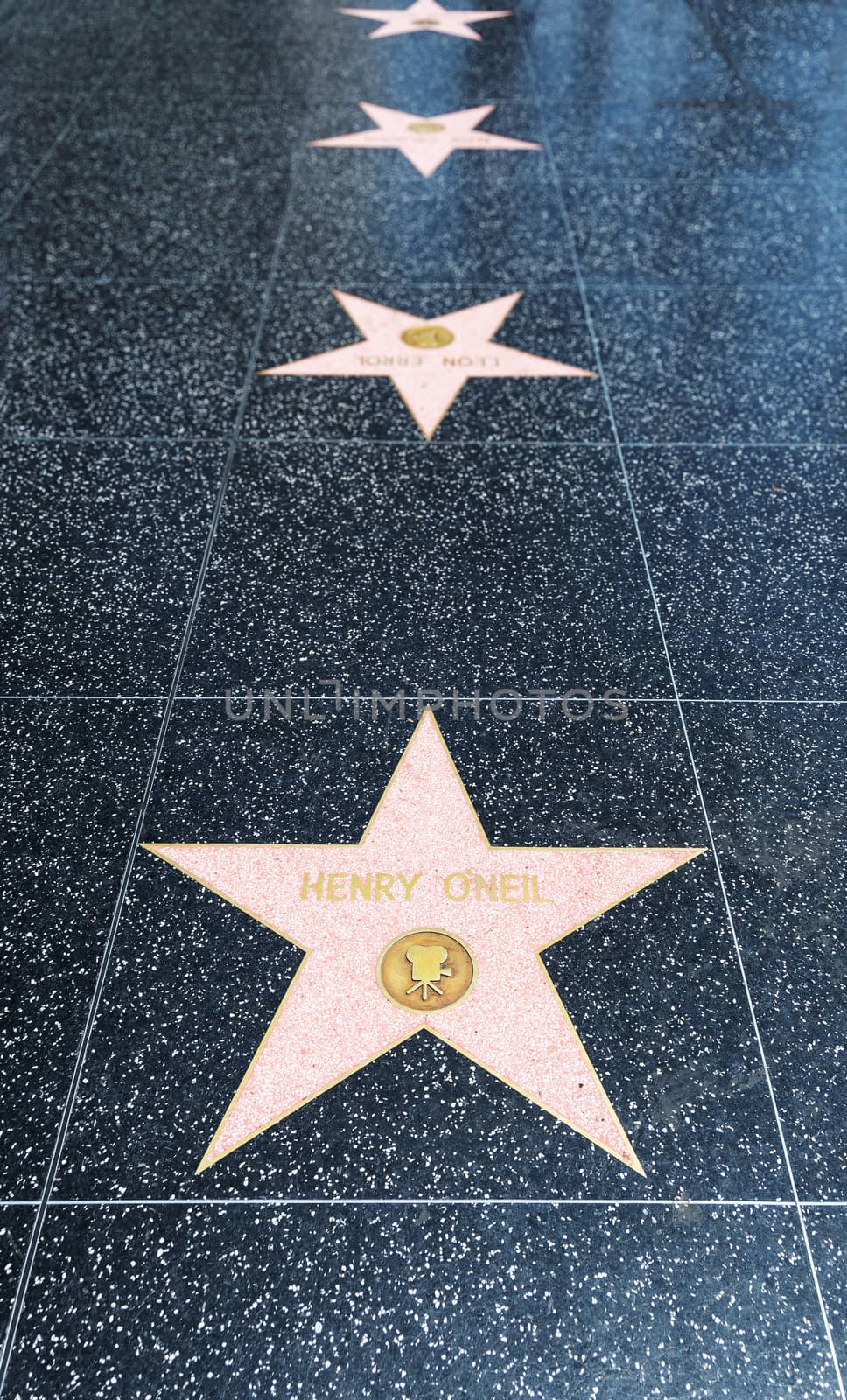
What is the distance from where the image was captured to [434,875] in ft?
4.13

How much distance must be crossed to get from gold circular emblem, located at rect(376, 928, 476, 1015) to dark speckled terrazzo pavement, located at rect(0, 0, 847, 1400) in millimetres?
59

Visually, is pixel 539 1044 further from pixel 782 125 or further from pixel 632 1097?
pixel 782 125

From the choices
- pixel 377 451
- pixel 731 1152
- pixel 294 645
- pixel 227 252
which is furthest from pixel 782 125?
pixel 731 1152

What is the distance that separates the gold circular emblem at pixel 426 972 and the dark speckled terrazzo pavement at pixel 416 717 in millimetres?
59

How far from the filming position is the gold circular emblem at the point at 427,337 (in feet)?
7.15

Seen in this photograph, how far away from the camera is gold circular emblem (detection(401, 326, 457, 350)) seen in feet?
7.15

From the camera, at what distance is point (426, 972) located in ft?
3.84

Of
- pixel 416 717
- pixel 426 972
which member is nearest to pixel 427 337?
pixel 416 717

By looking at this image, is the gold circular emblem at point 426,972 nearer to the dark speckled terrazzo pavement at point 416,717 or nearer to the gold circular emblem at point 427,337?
the dark speckled terrazzo pavement at point 416,717

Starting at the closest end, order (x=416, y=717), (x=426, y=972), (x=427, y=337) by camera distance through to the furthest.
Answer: (x=426, y=972) → (x=416, y=717) → (x=427, y=337)

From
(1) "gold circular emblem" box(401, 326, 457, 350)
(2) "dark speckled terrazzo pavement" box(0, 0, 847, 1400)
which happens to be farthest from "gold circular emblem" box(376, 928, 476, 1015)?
(1) "gold circular emblem" box(401, 326, 457, 350)

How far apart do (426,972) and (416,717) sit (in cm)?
39

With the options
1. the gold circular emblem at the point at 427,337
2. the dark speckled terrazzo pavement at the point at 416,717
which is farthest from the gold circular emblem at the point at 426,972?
the gold circular emblem at the point at 427,337

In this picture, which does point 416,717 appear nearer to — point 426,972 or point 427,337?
point 426,972
